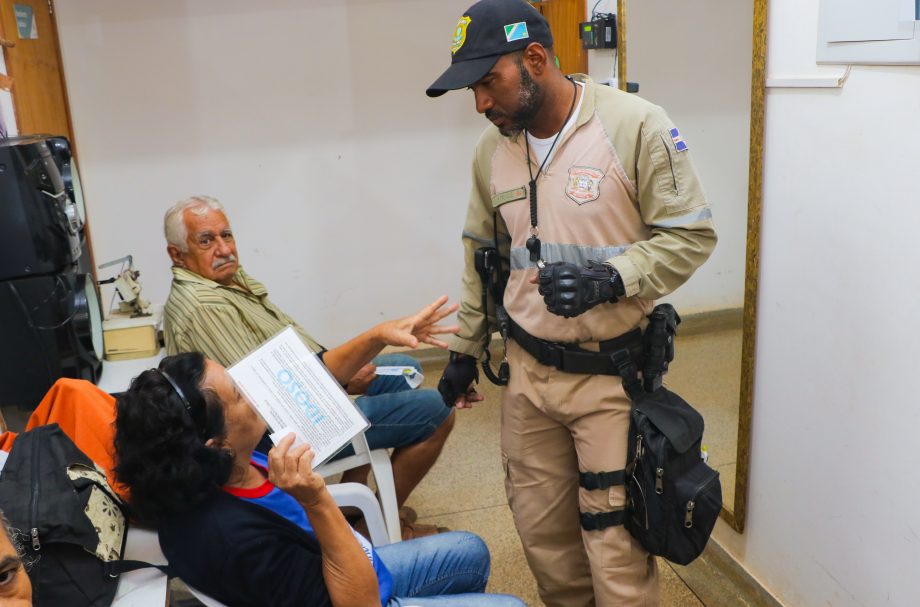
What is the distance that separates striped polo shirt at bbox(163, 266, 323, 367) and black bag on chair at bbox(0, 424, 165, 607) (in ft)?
2.99

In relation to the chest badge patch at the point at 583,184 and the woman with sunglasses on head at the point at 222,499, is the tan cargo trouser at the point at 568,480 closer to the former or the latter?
the chest badge patch at the point at 583,184

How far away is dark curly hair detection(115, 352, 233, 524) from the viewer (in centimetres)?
134

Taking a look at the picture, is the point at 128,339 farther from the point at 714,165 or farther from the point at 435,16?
the point at 435,16

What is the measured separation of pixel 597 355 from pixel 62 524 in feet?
3.67

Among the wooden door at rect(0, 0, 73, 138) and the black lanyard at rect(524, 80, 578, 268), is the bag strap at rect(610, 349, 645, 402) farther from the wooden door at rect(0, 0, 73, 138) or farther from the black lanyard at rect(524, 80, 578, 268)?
the wooden door at rect(0, 0, 73, 138)

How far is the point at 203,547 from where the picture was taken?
54.0 inches

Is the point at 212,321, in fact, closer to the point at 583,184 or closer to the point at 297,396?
the point at 297,396

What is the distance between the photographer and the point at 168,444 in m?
1.35

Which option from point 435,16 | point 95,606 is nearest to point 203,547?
point 95,606

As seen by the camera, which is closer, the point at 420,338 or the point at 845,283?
the point at 845,283

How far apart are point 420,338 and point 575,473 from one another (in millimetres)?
524

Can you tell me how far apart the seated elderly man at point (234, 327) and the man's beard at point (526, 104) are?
979 millimetres

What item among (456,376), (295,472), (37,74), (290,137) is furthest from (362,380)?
(37,74)

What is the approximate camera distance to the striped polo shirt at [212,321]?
2.34m
